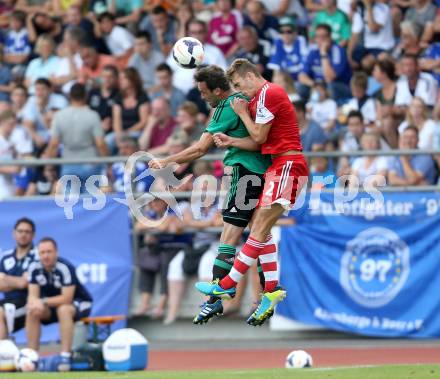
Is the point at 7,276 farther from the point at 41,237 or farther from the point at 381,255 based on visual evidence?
the point at 381,255

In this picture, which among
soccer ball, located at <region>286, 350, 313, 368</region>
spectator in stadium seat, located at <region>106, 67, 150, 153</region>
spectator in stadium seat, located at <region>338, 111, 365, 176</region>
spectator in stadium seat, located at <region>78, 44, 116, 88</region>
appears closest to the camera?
soccer ball, located at <region>286, 350, 313, 368</region>

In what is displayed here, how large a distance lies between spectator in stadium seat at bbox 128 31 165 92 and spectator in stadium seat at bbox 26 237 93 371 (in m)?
5.16

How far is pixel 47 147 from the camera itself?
60.7 ft

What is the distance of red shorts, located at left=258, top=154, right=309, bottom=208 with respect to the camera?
39.1 feet

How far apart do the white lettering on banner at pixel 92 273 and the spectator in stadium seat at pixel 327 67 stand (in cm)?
429

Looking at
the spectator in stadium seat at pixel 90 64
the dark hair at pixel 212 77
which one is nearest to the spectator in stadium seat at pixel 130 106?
the spectator in stadium seat at pixel 90 64

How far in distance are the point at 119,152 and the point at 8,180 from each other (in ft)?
5.55

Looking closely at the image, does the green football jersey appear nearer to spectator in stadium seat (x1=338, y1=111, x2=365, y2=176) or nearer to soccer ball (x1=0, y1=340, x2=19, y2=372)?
soccer ball (x1=0, y1=340, x2=19, y2=372)

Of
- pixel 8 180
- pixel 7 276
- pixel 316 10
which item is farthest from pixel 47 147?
pixel 316 10

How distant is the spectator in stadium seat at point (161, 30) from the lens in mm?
20422

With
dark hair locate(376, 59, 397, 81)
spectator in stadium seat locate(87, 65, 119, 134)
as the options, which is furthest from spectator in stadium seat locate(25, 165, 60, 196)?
dark hair locate(376, 59, 397, 81)

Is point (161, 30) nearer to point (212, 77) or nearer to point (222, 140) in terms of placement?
point (212, 77)

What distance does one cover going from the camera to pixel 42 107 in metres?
19.5

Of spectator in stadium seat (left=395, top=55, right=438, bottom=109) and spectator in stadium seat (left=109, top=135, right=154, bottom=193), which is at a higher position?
spectator in stadium seat (left=395, top=55, right=438, bottom=109)
